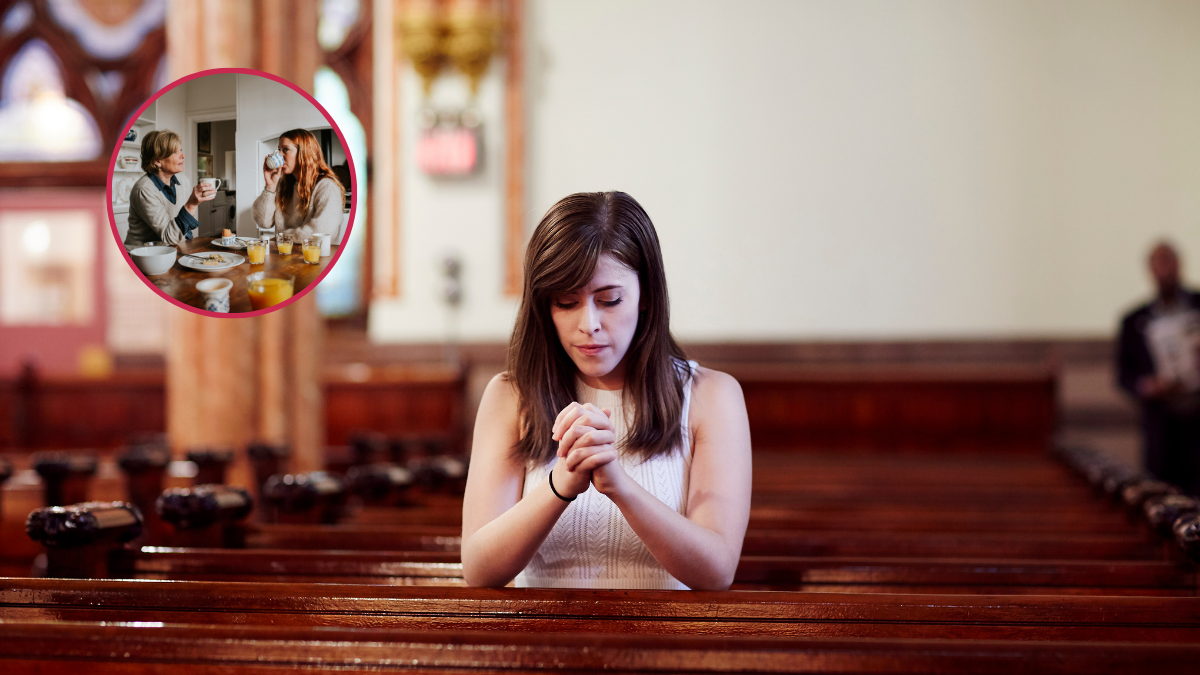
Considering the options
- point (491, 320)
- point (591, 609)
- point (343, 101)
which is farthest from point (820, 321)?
point (591, 609)

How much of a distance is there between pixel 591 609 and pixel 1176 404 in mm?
5622

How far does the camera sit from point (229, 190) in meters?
1.28

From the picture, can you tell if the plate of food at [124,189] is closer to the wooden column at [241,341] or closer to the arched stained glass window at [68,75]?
the wooden column at [241,341]

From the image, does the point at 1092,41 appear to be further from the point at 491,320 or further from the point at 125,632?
the point at 125,632

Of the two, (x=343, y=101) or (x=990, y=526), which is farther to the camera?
(x=343, y=101)

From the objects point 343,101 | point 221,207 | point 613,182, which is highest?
point 343,101

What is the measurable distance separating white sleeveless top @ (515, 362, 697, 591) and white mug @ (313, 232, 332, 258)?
1.90 feet

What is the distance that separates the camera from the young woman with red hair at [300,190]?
1300mm

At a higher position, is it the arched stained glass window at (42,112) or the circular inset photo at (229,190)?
the arched stained glass window at (42,112)

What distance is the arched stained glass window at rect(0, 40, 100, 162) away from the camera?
33.0 ft

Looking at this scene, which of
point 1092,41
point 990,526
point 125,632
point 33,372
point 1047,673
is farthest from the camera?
point 1092,41

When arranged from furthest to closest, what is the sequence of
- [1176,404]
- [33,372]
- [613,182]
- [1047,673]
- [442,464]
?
[613,182] < [33,372] < [1176,404] < [442,464] < [1047,673]

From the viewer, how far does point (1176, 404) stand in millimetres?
5953

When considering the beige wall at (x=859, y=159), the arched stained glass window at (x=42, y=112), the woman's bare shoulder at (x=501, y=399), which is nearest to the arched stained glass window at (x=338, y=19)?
the beige wall at (x=859, y=159)
